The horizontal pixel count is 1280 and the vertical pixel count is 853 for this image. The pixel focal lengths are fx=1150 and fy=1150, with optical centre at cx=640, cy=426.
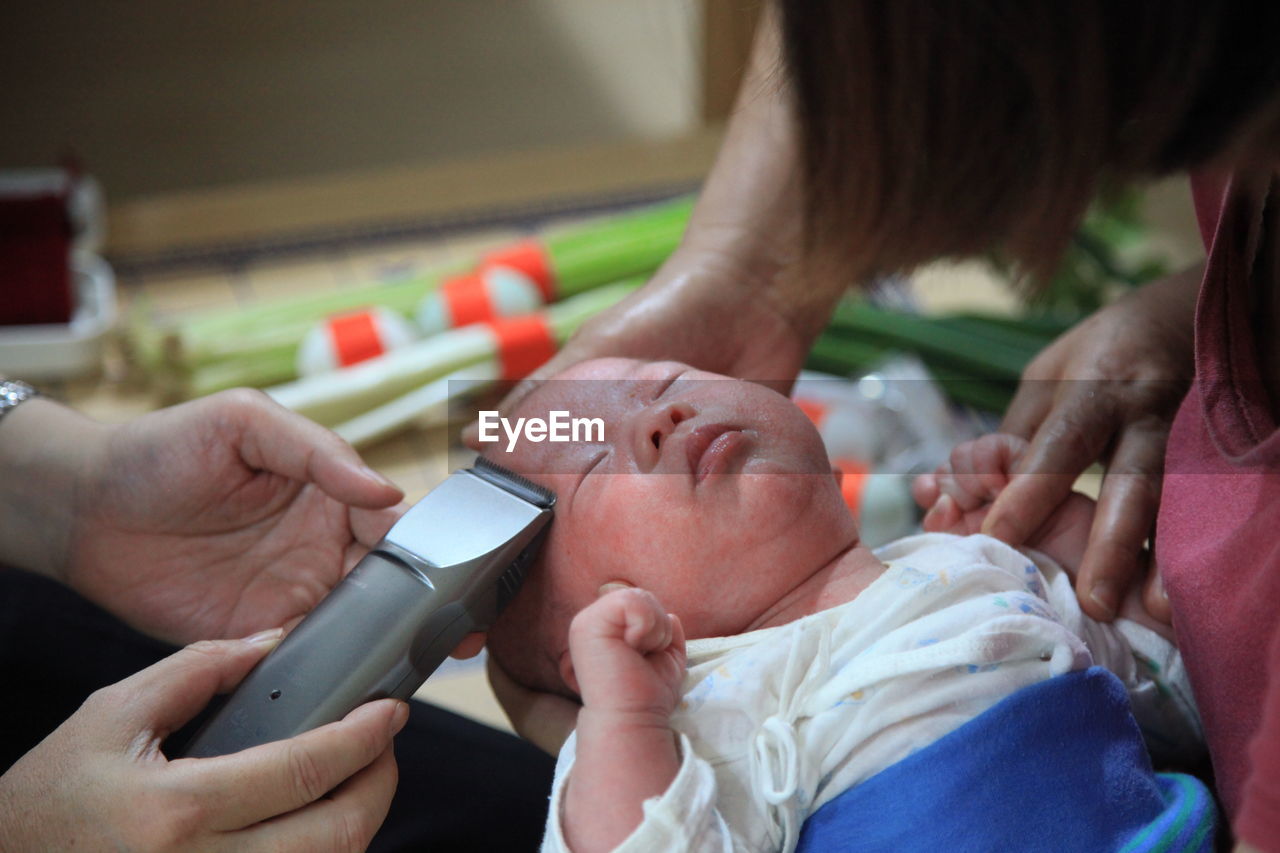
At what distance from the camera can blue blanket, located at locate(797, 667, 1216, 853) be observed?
70 centimetres

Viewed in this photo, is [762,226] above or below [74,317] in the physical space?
above

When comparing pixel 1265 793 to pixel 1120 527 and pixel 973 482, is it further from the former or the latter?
pixel 973 482

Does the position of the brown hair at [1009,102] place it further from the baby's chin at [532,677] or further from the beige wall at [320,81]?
the beige wall at [320,81]

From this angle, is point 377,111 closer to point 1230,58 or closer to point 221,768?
point 221,768

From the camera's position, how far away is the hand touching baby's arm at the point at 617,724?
0.67m

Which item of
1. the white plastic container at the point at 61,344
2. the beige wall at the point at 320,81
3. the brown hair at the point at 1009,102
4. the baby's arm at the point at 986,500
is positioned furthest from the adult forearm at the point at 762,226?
the beige wall at the point at 320,81

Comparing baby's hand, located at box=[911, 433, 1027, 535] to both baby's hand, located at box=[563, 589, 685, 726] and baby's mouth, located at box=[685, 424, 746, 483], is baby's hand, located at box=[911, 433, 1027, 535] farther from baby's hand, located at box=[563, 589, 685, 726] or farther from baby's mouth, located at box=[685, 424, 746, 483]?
baby's hand, located at box=[563, 589, 685, 726]

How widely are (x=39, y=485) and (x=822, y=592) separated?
652mm

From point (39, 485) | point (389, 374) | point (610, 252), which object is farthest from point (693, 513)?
point (610, 252)

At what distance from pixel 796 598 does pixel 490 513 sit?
231mm

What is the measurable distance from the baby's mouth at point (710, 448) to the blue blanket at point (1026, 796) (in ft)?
0.78

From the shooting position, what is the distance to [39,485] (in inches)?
37.9

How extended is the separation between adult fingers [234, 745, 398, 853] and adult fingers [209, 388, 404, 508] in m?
0.21

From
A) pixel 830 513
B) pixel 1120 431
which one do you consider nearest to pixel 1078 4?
pixel 830 513
